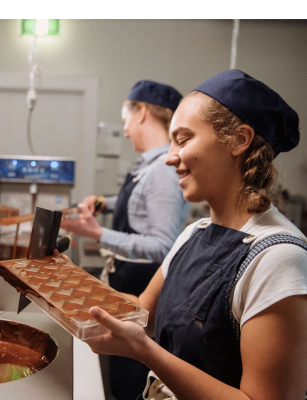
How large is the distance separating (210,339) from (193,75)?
10.1 ft

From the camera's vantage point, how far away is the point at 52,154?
3.70 meters

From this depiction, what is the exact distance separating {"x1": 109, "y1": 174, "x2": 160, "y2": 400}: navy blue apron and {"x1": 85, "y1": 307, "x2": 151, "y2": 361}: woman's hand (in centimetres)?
111

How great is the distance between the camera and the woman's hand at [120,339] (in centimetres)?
67

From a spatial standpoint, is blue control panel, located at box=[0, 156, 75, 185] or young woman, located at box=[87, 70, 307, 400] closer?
young woman, located at box=[87, 70, 307, 400]

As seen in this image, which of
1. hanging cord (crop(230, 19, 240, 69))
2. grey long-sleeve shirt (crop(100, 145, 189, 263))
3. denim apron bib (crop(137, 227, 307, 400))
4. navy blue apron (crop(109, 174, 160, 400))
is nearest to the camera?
denim apron bib (crop(137, 227, 307, 400))

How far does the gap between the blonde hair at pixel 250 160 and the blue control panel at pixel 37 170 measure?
174cm

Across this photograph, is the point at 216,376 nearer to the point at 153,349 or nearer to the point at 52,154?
the point at 153,349

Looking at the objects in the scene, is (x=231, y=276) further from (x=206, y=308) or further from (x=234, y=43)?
(x=234, y=43)

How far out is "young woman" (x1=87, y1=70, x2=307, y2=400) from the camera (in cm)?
73

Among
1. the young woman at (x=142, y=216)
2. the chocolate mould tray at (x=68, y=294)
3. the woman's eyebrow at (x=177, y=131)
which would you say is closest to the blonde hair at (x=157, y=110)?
the young woman at (x=142, y=216)

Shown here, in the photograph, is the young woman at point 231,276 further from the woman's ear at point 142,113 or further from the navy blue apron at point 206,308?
the woman's ear at point 142,113

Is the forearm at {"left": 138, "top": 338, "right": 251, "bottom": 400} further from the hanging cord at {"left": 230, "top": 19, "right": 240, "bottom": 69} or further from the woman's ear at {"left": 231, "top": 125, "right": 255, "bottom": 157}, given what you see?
the hanging cord at {"left": 230, "top": 19, "right": 240, "bottom": 69}

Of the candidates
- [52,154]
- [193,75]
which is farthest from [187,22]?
[52,154]

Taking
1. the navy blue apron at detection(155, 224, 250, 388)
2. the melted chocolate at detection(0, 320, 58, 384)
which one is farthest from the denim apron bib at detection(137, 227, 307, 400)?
the melted chocolate at detection(0, 320, 58, 384)
